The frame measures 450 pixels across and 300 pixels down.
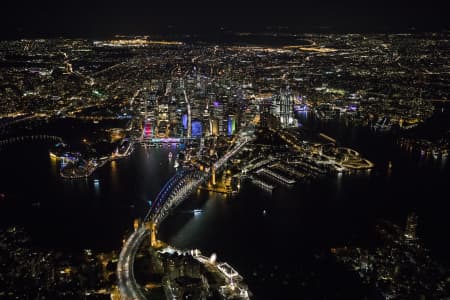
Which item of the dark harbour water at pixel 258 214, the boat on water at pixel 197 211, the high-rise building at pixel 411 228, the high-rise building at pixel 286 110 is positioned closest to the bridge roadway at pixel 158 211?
the dark harbour water at pixel 258 214

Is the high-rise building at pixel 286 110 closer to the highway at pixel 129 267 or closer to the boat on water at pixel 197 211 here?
the boat on water at pixel 197 211

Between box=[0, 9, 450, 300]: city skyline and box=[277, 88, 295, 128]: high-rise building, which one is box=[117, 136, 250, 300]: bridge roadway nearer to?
box=[0, 9, 450, 300]: city skyline

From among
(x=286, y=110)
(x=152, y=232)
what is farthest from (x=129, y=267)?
(x=286, y=110)

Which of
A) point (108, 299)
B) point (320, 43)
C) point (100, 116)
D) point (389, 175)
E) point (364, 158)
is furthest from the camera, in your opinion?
point (320, 43)

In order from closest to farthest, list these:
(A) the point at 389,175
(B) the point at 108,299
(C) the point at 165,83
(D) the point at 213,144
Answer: (B) the point at 108,299 < (A) the point at 389,175 < (D) the point at 213,144 < (C) the point at 165,83

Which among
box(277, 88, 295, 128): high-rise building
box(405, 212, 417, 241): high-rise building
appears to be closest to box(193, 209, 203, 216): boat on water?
box(405, 212, 417, 241): high-rise building

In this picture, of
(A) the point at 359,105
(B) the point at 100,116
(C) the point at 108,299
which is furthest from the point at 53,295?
(A) the point at 359,105

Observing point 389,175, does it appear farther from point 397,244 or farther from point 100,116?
point 100,116
